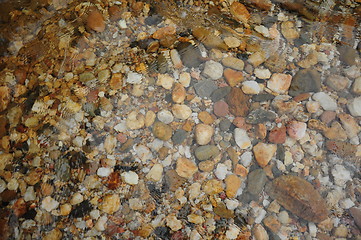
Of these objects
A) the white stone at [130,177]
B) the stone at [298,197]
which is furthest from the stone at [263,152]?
the white stone at [130,177]

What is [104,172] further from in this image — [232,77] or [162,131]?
[232,77]

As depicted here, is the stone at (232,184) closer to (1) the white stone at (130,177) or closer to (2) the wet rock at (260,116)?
(2) the wet rock at (260,116)

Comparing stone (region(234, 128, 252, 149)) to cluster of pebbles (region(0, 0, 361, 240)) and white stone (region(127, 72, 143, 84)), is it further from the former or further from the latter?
white stone (region(127, 72, 143, 84))

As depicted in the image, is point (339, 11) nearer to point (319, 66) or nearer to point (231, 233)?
point (319, 66)

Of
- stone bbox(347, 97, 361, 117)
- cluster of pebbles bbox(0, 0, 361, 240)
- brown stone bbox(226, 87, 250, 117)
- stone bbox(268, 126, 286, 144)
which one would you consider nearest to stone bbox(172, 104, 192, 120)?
cluster of pebbles bbox(0, 0, 361, 240)

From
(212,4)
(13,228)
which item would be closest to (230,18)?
(212,4)
